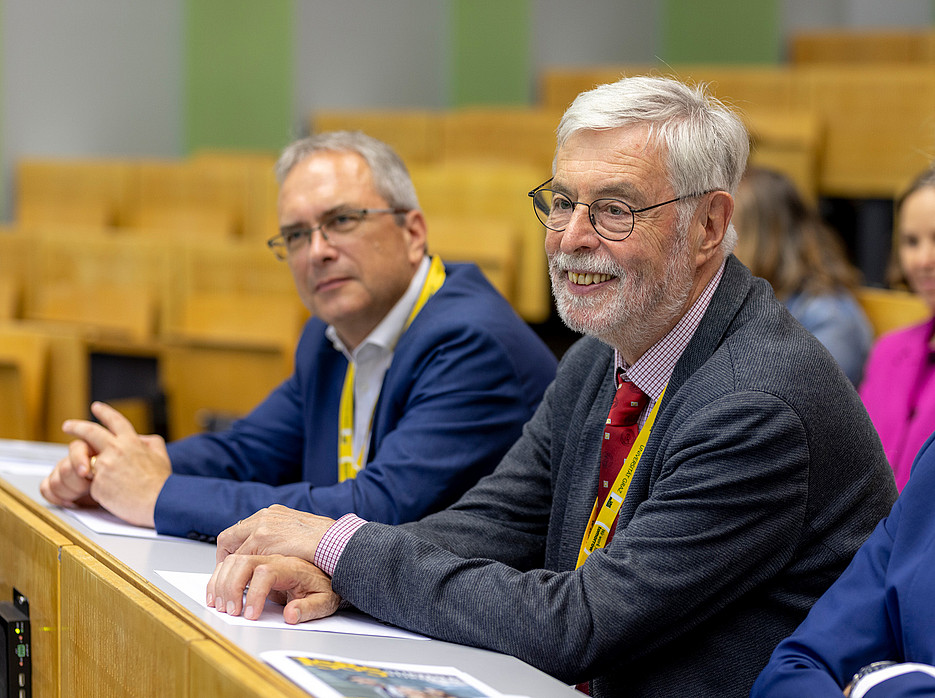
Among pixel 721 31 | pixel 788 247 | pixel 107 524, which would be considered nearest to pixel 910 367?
pixel 788 247

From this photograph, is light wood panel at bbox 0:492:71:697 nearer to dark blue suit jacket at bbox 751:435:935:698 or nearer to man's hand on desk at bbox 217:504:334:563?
man's hand on desk at bbox 217:504:334:563

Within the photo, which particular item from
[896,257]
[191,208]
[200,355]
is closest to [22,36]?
[191,208]

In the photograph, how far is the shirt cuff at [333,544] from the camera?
1.27 metres

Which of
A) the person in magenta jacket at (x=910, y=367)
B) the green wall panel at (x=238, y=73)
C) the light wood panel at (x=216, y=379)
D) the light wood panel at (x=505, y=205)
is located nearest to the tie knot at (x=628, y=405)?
the person in magenta jacket at (x=910, y=367)

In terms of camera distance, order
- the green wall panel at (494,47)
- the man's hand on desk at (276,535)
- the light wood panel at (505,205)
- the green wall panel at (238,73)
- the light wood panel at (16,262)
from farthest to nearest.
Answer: the green wall panel at (494,47), the green wall panel at (238,73), the light wood panel at (16,262), the light wood panel at (505,205), the man's hand on desk at (276,535)

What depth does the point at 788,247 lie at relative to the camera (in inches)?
127

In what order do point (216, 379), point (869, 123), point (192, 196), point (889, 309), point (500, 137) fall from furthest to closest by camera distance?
1. point (500, 137)
2. point (192, 196)
3. point (869, 123)
4. point (216, 379)
5. point (889, 309)

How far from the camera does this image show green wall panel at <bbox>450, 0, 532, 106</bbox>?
7.05 m

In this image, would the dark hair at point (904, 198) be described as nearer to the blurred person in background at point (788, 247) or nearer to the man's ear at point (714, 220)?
the blurred person in background at point (788, 247)

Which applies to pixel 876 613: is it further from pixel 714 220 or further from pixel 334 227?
pixel 334 227

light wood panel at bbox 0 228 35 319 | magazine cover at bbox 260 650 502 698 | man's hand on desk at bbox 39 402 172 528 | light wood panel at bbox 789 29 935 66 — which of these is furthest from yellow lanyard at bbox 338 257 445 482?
light wood panel at bbox 789 29 935 66

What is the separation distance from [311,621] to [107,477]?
0.55 metres

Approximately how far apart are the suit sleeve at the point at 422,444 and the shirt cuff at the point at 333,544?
0.32 metres

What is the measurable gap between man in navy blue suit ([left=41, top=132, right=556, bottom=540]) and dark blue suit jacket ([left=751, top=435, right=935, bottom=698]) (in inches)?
26.0
